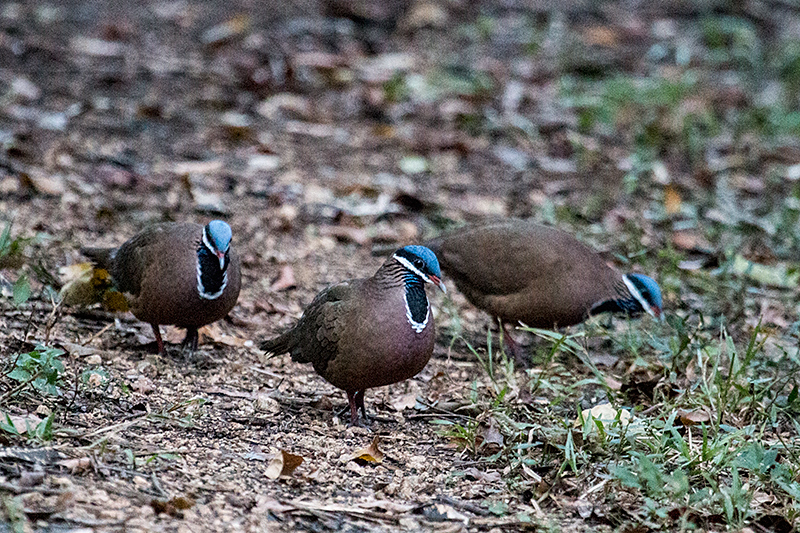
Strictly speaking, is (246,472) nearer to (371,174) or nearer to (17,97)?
(371,174)

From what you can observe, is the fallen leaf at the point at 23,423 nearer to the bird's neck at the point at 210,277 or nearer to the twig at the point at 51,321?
the twig at the point at 51,321

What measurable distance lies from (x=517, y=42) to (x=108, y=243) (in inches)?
225

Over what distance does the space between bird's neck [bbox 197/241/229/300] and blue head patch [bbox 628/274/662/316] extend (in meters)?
2.27

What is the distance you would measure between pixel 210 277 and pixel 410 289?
1013 millimetres

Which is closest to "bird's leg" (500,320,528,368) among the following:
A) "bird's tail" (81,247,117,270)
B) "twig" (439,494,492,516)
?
"twig" (439,494,492,516)

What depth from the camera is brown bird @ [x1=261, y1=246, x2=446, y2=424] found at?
168 inches

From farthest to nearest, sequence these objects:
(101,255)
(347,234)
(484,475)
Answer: (347,234), (101,255), (484,475)

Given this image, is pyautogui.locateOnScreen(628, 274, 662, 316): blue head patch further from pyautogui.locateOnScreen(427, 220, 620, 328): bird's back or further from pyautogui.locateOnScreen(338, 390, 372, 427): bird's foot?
pyautogui.locateOnScreen(338, 390, 372, 427): bird's foot

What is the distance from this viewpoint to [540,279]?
18.5ft

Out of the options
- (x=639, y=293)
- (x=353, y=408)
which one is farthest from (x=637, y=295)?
(x=353, y=408)

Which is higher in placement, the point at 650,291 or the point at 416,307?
the point at 416,307

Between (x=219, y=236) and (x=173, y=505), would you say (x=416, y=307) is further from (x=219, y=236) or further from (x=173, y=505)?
(x=173, y=505)

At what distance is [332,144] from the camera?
816 cm

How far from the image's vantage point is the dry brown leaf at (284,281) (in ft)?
19.5
